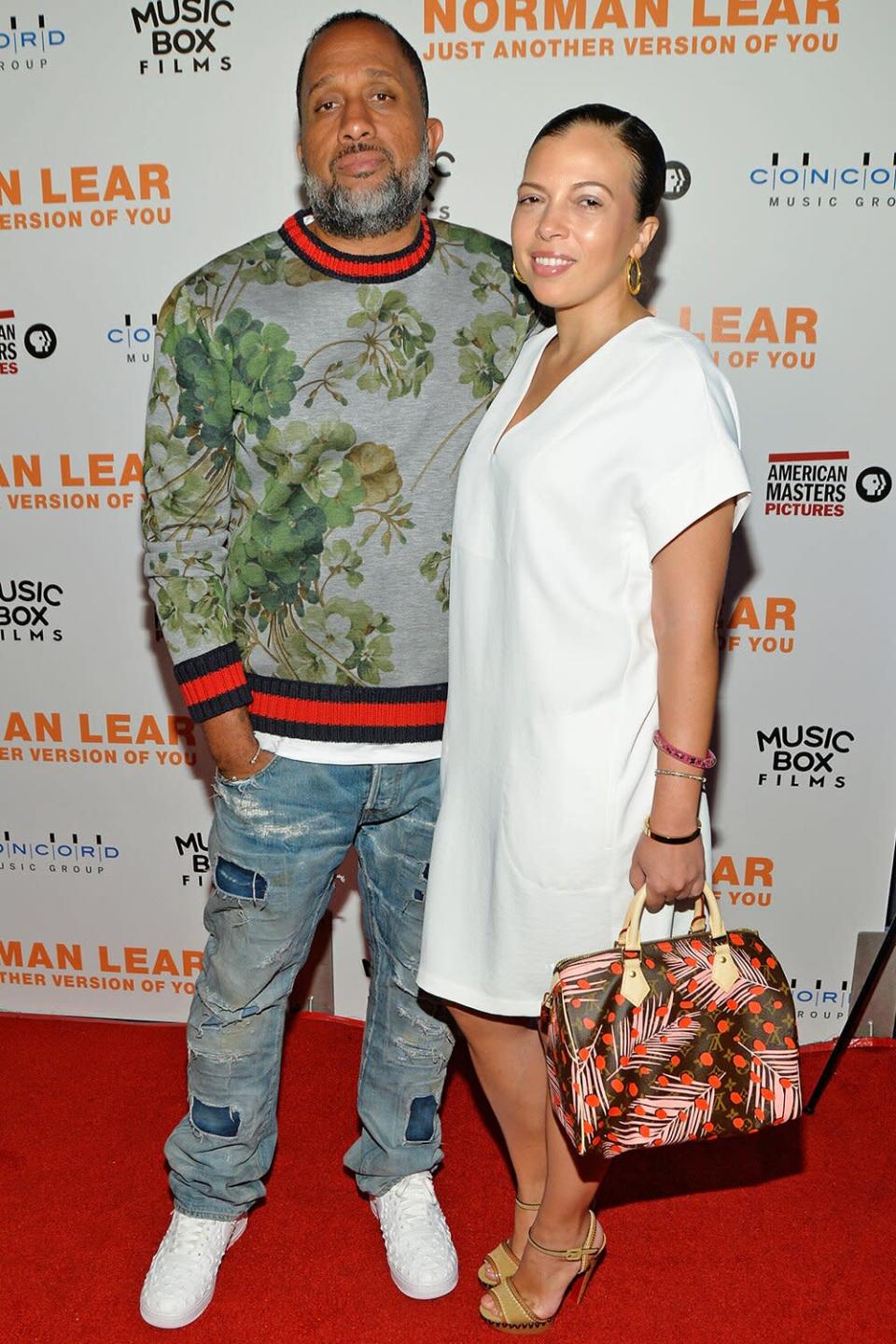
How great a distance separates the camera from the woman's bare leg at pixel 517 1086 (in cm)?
185

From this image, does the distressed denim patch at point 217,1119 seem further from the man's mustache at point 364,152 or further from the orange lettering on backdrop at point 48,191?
the orange lettering on backdrop at point 48,191

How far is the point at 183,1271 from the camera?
1933 mm

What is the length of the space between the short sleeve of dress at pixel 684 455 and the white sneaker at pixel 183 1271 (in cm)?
141

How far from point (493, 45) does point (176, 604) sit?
1.28 m

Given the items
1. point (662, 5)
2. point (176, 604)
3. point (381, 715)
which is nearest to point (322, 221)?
point (176, 604)

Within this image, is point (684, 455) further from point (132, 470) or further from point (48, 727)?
point (48, 727)

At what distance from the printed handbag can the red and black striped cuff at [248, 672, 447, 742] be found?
1.53 ft

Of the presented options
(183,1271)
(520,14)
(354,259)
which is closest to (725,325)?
(520,14)

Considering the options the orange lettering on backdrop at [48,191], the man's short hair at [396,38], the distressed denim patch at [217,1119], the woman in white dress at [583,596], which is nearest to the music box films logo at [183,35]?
the orange lettering on backdrop at [48,191]

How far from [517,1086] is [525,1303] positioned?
0.35m

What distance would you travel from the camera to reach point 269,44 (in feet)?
7.36

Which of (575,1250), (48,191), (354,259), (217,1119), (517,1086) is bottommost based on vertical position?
(575,1250)

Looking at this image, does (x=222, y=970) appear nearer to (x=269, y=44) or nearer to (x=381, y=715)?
(x=381, y=715)

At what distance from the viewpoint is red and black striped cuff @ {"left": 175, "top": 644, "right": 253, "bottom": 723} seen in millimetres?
1789
